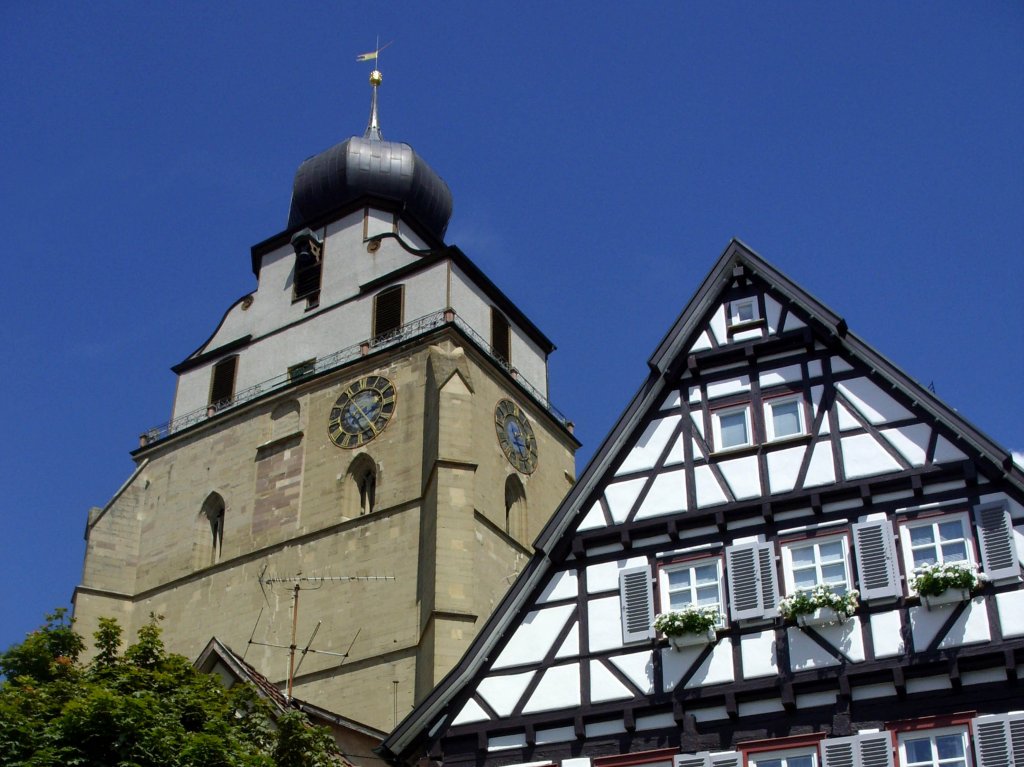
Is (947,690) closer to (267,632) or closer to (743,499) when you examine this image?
(743,499)

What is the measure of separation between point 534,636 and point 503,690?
2.24 ft

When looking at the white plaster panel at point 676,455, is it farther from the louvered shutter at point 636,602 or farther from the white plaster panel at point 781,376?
the louvered shutter at point 636,602

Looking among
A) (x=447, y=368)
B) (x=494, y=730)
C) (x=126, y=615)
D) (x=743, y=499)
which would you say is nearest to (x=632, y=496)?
(x=743, y=499)

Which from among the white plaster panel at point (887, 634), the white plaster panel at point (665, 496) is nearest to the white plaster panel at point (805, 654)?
the white plaster panel at point (887, 634)

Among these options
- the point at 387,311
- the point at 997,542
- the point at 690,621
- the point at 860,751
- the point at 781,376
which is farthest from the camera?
the point at 387,311

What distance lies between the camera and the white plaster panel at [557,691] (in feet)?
57.2

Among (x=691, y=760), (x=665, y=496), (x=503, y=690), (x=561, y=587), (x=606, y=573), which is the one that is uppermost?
(x=665, y=496)

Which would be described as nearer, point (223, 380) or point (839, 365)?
point (839, 365)

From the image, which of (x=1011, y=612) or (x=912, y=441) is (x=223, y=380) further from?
(x=1011, y=612)

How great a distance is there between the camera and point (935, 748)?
1556 centimetres

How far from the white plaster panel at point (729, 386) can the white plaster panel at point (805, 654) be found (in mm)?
3336

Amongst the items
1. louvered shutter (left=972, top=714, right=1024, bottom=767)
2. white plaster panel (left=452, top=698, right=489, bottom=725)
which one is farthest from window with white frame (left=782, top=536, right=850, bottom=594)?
white plaster panel (left=452, top=698, right=489, bottom=725)

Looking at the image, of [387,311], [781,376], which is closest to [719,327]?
[781,376]

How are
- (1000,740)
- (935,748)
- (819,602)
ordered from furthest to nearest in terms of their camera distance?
(819,602)
(935,748)
(1000,740)
